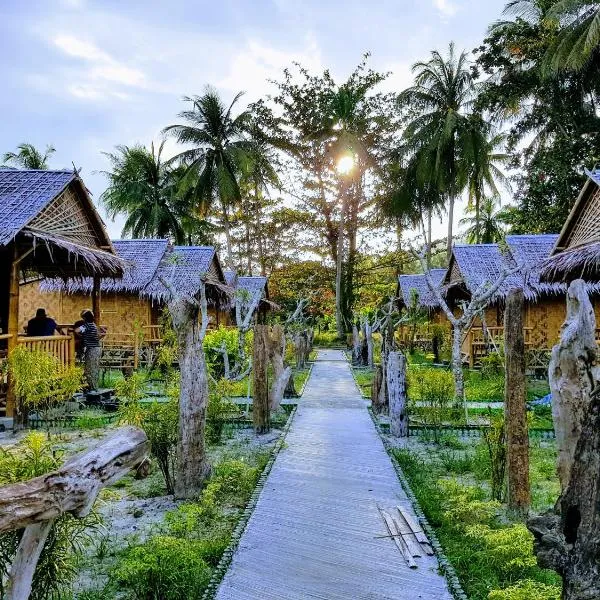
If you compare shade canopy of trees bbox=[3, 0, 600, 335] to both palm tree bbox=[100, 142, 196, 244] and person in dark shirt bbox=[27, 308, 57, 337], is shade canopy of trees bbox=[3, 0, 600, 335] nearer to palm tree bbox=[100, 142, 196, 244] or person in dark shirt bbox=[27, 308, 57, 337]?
palm tree bbox=[100, 142, 196, 244]

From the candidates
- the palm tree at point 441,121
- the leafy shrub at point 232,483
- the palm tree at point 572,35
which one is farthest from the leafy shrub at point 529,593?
the palm tree at point 441,121

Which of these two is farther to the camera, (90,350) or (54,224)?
(90,350)

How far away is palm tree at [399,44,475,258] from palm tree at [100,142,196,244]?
1259cm

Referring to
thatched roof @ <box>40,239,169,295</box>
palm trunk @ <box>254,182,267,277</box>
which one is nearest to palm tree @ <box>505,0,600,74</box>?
thatched roof @ <box>40,239,169,295</box>

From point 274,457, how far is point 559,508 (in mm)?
4551

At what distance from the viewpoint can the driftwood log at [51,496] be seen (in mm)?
1973

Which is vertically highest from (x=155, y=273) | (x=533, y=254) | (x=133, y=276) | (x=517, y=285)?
(x=533, y=254)

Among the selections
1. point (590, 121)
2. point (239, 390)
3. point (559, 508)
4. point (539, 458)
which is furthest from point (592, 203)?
point (590, 121)

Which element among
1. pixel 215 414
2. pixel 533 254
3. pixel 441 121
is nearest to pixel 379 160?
pixel 441 121

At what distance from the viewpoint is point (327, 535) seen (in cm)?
446

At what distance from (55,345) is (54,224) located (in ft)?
7.25

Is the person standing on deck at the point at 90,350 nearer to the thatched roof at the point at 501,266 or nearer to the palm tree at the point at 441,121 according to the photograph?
the thatched roof at the point at 501,266

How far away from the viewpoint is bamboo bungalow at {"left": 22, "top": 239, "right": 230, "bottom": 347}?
58.5 feet

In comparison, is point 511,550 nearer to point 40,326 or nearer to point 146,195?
point 40,326
